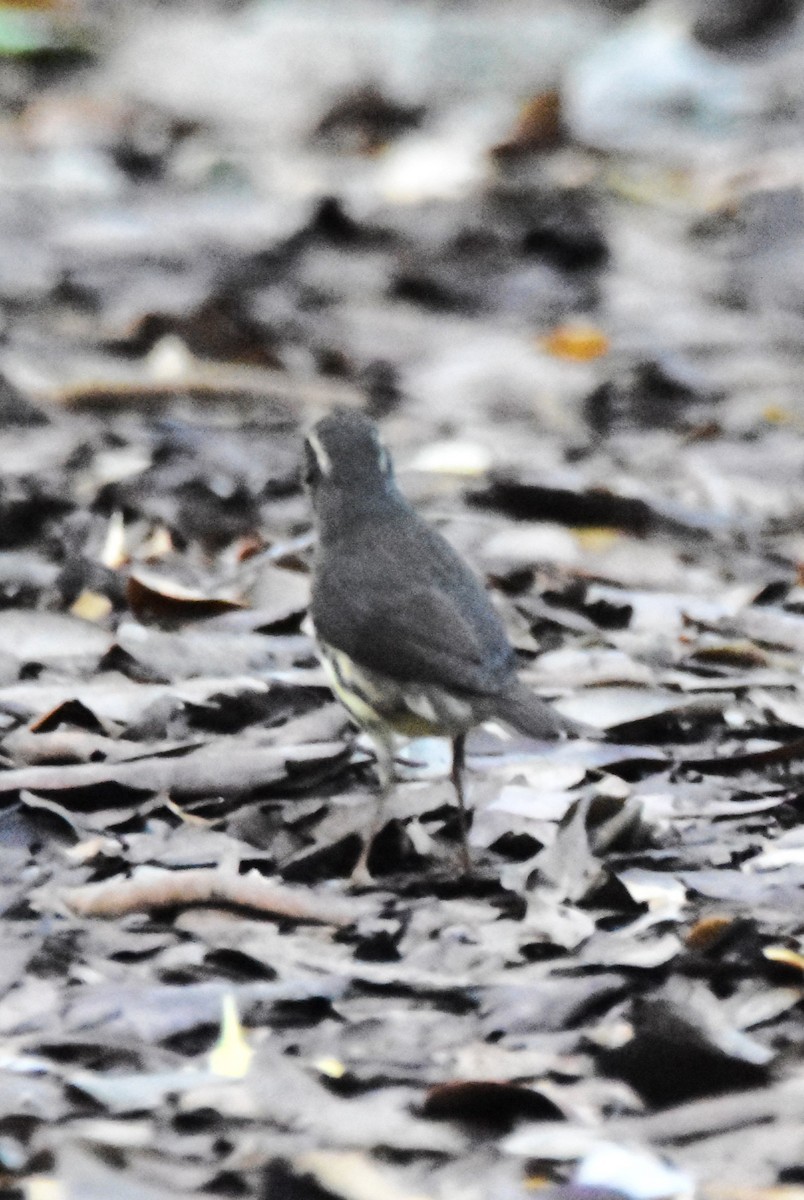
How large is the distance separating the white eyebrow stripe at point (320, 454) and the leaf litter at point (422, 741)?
2.05 ft

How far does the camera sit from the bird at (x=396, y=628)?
16.0ft

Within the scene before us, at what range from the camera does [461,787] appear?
5074mm

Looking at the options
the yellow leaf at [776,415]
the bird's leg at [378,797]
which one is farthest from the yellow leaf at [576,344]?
the bird's leg at [378,797]

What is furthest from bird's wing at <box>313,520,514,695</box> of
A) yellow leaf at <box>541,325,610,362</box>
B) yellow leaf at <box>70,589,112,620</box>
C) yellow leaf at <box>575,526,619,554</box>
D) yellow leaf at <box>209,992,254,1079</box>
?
yellow leaf at <box>541,325,610,362</box>

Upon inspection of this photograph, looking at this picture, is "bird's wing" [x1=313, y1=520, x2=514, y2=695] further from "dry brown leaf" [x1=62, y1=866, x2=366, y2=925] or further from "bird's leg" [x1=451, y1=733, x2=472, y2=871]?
"dry brown leaf" [x1=62, y1=866, x2=366, y2=925]

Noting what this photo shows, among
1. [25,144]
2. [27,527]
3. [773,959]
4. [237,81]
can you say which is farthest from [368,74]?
[773,959]

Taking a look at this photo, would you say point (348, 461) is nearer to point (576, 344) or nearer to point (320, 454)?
point (320, 454)

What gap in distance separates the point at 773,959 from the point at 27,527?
3505 millimetres

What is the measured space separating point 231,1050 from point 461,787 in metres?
1.18

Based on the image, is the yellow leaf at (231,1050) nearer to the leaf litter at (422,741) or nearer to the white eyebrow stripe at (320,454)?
the leaf litter at (422,741)

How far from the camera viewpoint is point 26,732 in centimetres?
540

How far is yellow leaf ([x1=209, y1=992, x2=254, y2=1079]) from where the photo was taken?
13.1ft

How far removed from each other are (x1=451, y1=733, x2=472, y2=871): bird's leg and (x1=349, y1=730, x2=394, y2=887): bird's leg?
159 mm

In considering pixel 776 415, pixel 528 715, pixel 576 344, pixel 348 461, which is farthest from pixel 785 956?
pixel 576 344
